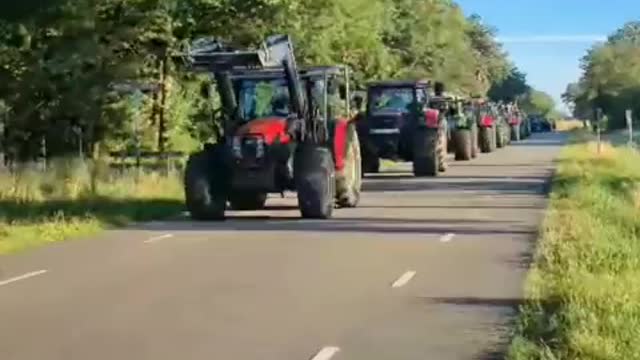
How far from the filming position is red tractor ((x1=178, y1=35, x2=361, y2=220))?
24.1 meters

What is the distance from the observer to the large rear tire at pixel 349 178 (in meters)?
26.7

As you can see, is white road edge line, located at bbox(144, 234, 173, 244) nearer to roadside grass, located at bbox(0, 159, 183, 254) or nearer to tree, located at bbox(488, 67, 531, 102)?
roadside grass, located at bbox(0, 159, 183, 254)

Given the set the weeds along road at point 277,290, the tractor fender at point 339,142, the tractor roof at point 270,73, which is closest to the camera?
the weeds along road at point 277,290

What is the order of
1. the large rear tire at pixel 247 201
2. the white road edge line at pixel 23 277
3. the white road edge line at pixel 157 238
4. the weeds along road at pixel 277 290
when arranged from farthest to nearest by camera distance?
the large rear tire at pixel 247 201 < the white road edge line at pixel 157 238 < the white road edge line at pixel 23 277 < the weeds along road at pixel 277 290

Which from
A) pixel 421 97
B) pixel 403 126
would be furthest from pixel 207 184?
pixel 421 97

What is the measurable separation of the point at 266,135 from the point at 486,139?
126 feet

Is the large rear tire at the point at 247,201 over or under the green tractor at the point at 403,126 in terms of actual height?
under

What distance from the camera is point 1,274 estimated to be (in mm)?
16297

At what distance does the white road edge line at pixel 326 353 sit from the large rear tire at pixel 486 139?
51308 mm

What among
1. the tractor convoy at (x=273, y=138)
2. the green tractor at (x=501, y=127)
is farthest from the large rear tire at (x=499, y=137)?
the tractor convoy at (x=273, y=138)

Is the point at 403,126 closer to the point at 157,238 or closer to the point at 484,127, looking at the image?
the point at 157,238

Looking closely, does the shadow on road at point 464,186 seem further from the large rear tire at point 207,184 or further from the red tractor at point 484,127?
the red tractor at point 484,127

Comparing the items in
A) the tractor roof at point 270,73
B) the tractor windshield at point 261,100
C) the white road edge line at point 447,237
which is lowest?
the white road edge line at point 447,237

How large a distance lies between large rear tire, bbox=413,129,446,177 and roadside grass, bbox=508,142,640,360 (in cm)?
1169
